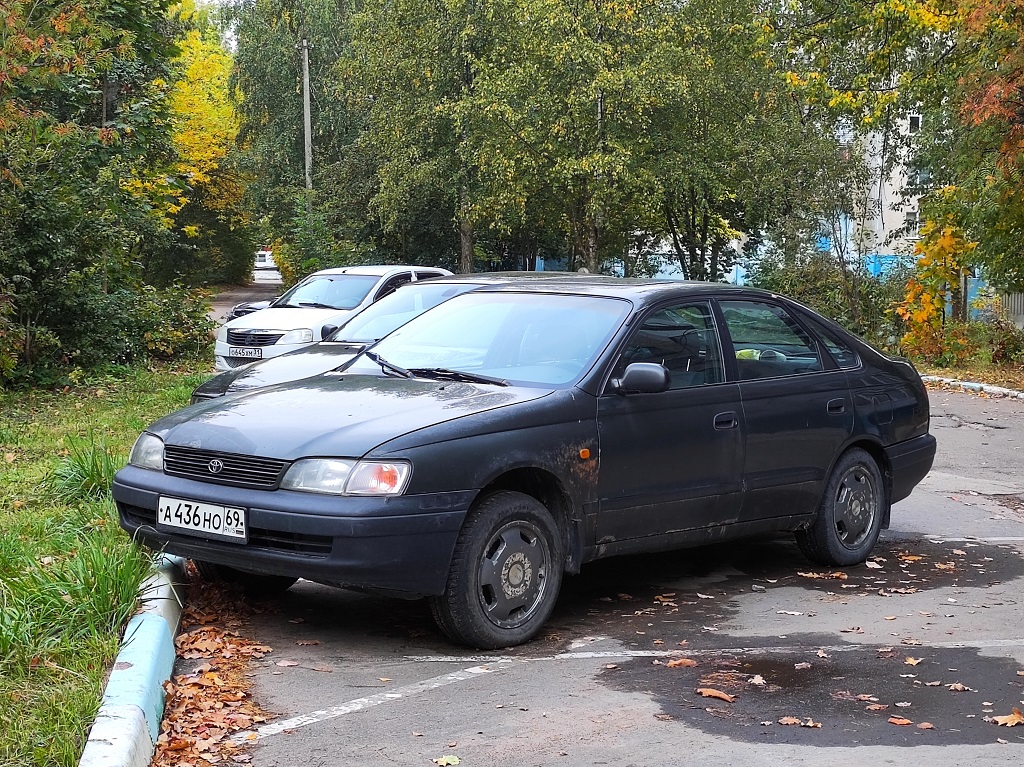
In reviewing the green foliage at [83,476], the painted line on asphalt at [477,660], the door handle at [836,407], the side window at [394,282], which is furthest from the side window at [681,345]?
the side window at [394,282]

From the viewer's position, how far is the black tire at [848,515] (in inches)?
298

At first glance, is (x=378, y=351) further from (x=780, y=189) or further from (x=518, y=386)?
(x=780, y=189)

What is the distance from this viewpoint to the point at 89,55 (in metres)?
16.3

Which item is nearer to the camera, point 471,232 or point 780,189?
point 780,189

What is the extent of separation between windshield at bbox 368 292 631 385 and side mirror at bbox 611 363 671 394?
0.21 metres

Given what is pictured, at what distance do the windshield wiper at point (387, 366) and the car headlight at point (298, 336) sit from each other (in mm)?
9409

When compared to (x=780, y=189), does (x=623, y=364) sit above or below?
below

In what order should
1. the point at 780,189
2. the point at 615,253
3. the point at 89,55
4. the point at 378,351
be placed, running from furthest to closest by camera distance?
the point at 615,253 < the point at 780,189 < the point at 89,55 < the point at 378,351

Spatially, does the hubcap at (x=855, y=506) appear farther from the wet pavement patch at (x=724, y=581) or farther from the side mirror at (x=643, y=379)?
the side mirror at (x=643, y=379)

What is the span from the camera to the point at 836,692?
5270mm

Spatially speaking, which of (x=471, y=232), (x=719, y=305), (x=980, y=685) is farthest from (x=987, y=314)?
(x=471, y=232)

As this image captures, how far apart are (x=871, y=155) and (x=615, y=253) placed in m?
13.4

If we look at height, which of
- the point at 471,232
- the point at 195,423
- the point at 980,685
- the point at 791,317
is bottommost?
the point at 980,685

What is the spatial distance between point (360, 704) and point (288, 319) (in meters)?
12.3
